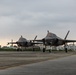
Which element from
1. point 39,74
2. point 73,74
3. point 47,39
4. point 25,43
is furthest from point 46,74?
point 25,43

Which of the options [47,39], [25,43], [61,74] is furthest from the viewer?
[25,43]

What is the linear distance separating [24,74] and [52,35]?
7426 centimetres

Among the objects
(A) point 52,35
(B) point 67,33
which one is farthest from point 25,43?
(A) point 52,35

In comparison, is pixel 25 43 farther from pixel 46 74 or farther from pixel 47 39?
pixel 46 74

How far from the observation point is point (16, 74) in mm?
15938

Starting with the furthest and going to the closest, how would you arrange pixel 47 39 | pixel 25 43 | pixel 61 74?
pixel 25 43 → pixel 47 39 → pixel 61 74

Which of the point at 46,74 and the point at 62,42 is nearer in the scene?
the point at 46,74

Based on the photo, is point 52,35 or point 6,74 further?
point 52,35

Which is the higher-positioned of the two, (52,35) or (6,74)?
(52,35)

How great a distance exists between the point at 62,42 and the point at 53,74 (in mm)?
74602

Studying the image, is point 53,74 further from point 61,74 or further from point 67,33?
point 67,33

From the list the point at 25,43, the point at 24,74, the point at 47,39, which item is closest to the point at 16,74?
the point at 24,74

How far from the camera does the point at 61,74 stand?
15766mm

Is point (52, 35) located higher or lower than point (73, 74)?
higher
